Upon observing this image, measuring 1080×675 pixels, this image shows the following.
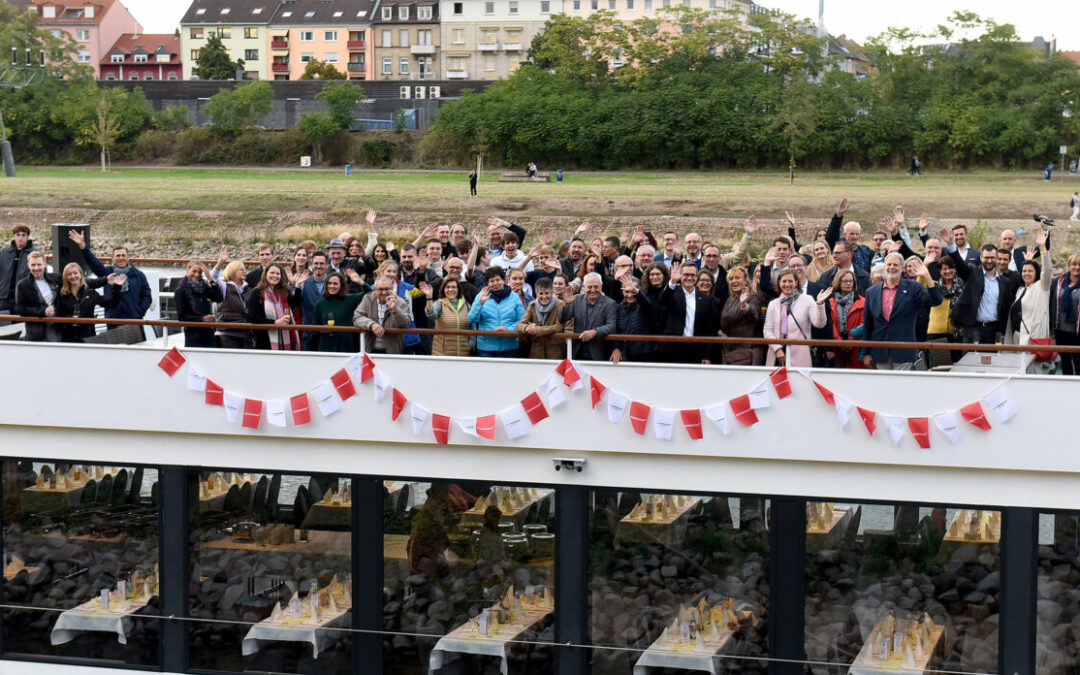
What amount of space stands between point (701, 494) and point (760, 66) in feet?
211

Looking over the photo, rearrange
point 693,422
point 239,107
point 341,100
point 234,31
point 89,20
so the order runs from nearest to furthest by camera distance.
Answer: point 693,422 → point 341,100 → point 239,107 → point 234,31 → point 89,20

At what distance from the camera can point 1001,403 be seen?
7148 millimetres

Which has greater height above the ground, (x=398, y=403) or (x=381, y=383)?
(x=381, y=383)

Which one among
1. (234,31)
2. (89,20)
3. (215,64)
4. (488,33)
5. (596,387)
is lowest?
(596,387)

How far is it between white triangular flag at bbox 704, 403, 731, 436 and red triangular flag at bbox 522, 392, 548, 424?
897 millimetres

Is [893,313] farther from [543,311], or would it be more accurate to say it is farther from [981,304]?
[543,311]

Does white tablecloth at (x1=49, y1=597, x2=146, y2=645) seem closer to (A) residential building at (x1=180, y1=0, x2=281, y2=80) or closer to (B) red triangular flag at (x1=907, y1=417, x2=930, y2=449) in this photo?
(B) red triangular flag at (x1=907, y1=417, x2=930, y2=449)

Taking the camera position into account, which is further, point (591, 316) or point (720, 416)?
point (591, 316)

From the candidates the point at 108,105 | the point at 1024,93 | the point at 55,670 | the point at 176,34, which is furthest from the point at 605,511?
the point at 176,34

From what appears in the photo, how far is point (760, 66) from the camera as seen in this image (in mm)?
69500

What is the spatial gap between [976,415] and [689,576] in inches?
68.3

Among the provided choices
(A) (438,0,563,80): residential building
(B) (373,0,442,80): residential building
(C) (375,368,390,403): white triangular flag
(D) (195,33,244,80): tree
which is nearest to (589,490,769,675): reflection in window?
(C) (375,368,390,403): white triangular flag

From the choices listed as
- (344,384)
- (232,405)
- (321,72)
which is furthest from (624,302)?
(321,72)

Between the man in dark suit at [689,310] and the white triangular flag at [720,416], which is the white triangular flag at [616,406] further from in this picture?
the man in dark suit at [689,310]
